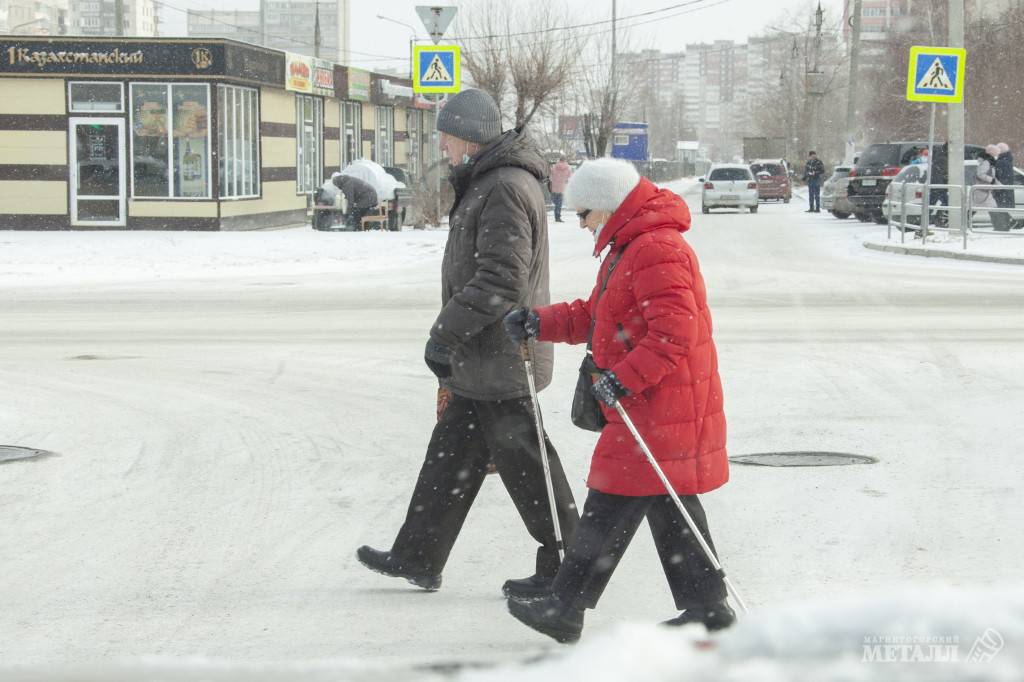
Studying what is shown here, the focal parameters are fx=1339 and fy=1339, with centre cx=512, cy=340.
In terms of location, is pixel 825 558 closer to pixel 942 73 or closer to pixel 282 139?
pixel 942 73

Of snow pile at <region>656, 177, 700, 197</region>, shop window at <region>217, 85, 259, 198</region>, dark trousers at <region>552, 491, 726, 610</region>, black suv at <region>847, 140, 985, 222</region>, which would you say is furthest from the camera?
snow pile at <region>656, 177, 700, 197</region>

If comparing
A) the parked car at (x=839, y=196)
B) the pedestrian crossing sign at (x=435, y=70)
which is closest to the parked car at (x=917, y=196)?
the parked car at (x=839, y=196)

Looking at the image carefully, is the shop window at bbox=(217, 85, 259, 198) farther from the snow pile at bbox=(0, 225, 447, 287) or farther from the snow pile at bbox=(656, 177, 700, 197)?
the snow pile at bbox=(656, 177, 700, 197)

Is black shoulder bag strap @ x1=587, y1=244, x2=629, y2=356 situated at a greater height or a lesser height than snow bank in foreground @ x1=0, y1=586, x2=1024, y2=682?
greater

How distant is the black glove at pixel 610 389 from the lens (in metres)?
3.94

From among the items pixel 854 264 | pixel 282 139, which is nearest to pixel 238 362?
pixel 854 264

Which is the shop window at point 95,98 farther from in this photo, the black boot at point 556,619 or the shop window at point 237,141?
the black boot at point 556,619

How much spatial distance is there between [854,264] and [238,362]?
467 inches

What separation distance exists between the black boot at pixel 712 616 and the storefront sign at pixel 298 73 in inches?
1206

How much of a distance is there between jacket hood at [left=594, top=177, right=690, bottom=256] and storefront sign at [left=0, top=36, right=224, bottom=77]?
2644 centimetres

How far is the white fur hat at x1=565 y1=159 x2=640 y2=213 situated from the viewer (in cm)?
415

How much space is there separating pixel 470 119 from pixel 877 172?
26.2 meters

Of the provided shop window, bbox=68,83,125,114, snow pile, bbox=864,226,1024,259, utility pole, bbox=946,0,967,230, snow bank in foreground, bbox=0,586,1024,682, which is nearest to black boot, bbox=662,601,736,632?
snow bank in foreground, bbox=0,586,1024,682

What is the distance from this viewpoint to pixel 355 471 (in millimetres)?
6805
